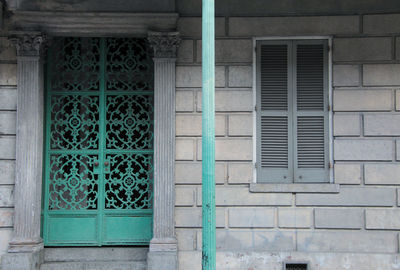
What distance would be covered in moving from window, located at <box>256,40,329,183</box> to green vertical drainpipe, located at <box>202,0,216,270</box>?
290cm

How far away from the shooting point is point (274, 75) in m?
7.41

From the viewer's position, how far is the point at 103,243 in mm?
7508

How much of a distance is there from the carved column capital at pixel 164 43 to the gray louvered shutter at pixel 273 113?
1353 millimetres

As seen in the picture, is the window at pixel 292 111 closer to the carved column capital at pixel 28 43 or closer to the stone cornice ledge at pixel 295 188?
the stone cornice ledge at pixel 295 188

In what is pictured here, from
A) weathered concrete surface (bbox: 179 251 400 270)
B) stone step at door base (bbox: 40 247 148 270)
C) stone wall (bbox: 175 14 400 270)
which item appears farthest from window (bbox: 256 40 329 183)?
stone step at door base (bbox: 40 247 148 270)

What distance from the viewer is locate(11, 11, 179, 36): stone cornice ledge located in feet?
23.6

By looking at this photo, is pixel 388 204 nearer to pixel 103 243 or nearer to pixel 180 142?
pixel 180 142

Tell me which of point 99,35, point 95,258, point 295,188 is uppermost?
point 99,35

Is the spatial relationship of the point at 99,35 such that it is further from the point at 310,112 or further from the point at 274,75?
the point at 310,112

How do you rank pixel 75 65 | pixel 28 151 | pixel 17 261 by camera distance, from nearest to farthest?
pixel 17 261
pixel 28 151
pixel 75 65

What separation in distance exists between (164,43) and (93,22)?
1.17 m

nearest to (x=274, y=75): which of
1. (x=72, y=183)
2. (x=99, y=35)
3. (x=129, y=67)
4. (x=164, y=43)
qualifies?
(x=164, y=43)

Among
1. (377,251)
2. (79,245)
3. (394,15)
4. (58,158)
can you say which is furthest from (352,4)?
(79,245)

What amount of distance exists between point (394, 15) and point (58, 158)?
5881 mm
